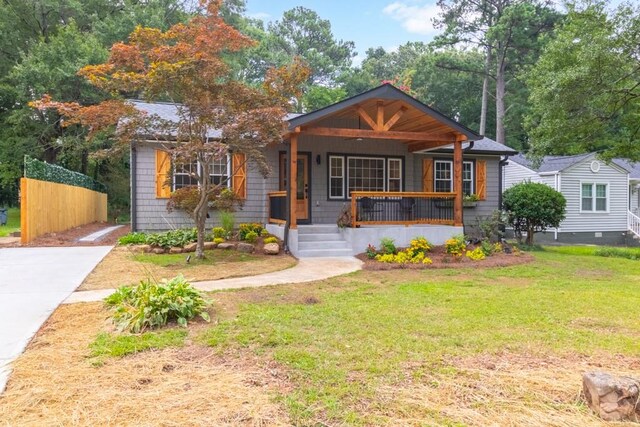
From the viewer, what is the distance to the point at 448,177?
14.3m

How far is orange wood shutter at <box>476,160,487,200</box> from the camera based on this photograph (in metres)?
14.3

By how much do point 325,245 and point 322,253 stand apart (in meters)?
0.38

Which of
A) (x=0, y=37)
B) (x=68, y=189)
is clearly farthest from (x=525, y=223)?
(x=0, y=37)

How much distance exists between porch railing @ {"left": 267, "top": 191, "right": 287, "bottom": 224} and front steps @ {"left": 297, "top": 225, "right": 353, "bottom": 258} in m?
0.69

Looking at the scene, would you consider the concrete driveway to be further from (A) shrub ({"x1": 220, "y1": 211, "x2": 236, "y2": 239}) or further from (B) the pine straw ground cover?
(A) shrub ({"x1": 220, "y1": 211, "x2": 236, "y2": 239})

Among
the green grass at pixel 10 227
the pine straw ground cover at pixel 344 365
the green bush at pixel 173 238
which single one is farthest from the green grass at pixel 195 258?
the green grass at pixel 10 227

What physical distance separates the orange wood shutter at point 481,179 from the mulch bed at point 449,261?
391 cm

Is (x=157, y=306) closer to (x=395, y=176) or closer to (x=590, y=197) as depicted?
(x=395, y=176)

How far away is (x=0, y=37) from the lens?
22141mm

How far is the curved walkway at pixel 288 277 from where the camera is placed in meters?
6.11

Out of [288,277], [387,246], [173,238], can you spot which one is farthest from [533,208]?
[173,238]

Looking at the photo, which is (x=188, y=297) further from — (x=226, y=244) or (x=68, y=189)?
(x=68, y=189)

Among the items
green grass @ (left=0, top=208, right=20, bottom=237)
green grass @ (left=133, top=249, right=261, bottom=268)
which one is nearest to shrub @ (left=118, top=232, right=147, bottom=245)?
green grass @ (left=133, top=249, right=261, bottom=268)

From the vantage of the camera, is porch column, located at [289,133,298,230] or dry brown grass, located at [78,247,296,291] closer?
dry brown grass, located at [78,247,296,291]
